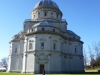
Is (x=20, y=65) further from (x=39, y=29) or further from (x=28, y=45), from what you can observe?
(x=39, y=29)

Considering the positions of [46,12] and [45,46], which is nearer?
Answer: [45,46]

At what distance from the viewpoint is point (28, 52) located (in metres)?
37.0

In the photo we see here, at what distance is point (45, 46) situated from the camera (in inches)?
1412

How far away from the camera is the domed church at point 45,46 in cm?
3547

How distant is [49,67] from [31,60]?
15.5 feet

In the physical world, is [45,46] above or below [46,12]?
below

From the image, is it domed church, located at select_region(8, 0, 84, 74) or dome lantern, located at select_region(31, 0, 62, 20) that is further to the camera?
dome lantern, located at select_region(31, 0, 62, 20)

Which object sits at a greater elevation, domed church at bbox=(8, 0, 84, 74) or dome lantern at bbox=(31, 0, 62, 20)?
dome lantern at bbox=(31, 0, 62, 20)

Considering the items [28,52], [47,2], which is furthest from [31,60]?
[47,2]

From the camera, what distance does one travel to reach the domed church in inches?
1396

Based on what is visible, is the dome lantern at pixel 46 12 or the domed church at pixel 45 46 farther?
the dome lantern at pixel 46 12

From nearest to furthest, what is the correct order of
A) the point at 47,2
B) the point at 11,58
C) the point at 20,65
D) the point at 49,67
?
1. the point at 49,67
2. the point at 20,65
3. the point at 11,58
4. the point at 47,2

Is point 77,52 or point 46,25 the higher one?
point 46,25

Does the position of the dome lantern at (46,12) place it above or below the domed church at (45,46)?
above
